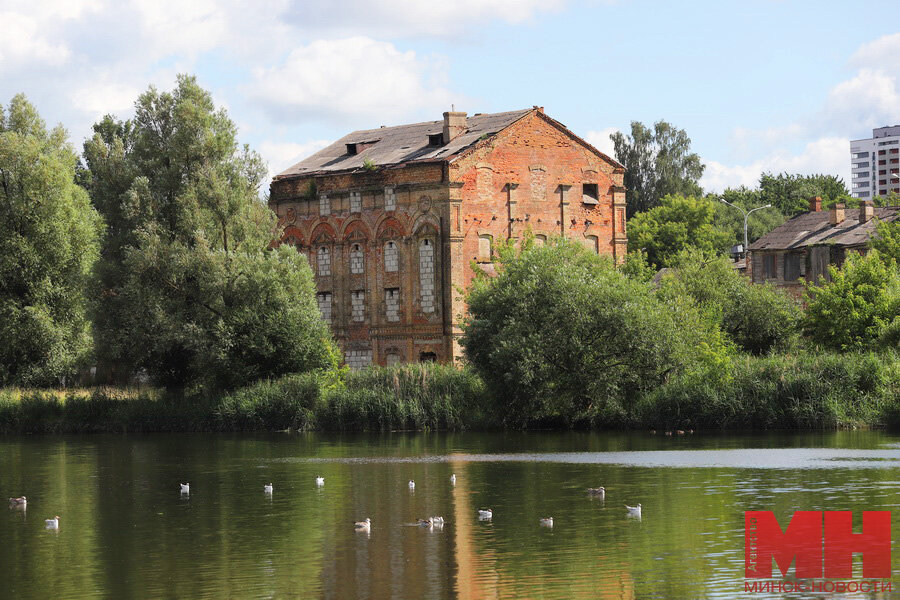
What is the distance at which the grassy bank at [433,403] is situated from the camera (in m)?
45.8

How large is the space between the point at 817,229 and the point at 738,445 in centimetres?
4830

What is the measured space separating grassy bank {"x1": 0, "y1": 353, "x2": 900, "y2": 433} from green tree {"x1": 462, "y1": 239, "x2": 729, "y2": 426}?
89 centimetres

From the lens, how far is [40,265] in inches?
2255

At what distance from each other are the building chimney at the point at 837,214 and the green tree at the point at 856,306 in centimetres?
2949

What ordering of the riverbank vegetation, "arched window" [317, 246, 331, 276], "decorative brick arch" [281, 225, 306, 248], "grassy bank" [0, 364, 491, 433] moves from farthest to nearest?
"decorative brick arch" [281, 225, 306, 248]
"arched window" [317, 246, 331, 276]
"grassy bank" [0, 364, 491, 433]
the riverbank vegetation

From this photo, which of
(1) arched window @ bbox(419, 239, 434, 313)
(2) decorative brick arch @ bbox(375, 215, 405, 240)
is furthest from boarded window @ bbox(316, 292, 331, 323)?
(1) arched window @ bbox(419, 239, 434, 313)

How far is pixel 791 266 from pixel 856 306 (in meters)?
31.9

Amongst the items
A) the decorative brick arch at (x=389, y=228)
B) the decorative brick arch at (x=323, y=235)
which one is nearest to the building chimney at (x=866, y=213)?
the decorative brick arch at (x=389, y=228)

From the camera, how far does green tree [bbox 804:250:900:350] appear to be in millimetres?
52844

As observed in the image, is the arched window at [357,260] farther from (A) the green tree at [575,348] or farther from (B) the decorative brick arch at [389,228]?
(A) the green tree at [575,348]

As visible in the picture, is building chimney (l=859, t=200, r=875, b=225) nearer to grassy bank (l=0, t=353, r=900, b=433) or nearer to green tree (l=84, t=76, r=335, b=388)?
grassy bank (l=0, t=353, r=900, b=433)

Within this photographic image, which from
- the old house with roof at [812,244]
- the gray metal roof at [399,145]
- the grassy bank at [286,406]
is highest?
the gray metal roof at [399,145]

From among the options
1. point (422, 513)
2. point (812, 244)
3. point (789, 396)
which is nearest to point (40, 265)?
point (789, 396)

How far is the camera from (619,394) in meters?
47.7
